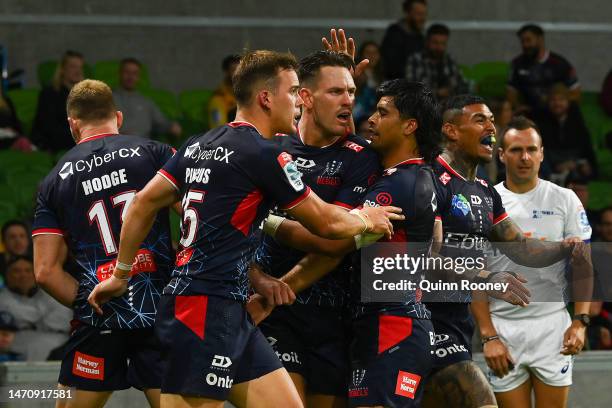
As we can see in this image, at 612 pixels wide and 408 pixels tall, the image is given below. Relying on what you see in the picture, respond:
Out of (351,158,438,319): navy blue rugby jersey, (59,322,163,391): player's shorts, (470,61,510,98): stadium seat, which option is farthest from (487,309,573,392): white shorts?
(470,61,510,98): stadium seat

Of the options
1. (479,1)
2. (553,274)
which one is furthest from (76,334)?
(479,1)

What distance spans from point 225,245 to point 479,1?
9.96 meters

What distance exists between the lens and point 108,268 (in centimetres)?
543

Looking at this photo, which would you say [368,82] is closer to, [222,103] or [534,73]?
[222,103]

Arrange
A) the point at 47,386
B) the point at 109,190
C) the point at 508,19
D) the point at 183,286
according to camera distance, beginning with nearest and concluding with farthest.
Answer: the point at 183,286 < the point at 109,190 < the point at 47,386 < the point at 508,19

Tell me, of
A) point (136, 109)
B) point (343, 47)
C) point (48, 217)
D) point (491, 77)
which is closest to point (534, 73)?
point (491, 77)

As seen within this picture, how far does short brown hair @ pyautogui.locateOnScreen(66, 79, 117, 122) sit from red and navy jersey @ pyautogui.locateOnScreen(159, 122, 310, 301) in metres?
1.17

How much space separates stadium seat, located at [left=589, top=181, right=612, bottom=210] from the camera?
11.1 m

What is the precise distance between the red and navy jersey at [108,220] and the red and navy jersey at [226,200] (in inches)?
31.6

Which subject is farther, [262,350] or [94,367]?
[94,367]

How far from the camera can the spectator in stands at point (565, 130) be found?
11.6 meters

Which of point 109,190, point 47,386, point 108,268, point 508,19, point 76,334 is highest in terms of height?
point 508,19

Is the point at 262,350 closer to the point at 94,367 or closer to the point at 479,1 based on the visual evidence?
the point at 94,367

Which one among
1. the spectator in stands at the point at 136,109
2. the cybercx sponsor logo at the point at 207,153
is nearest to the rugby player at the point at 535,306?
the cybercx sponsor logo at the point at 207,153
